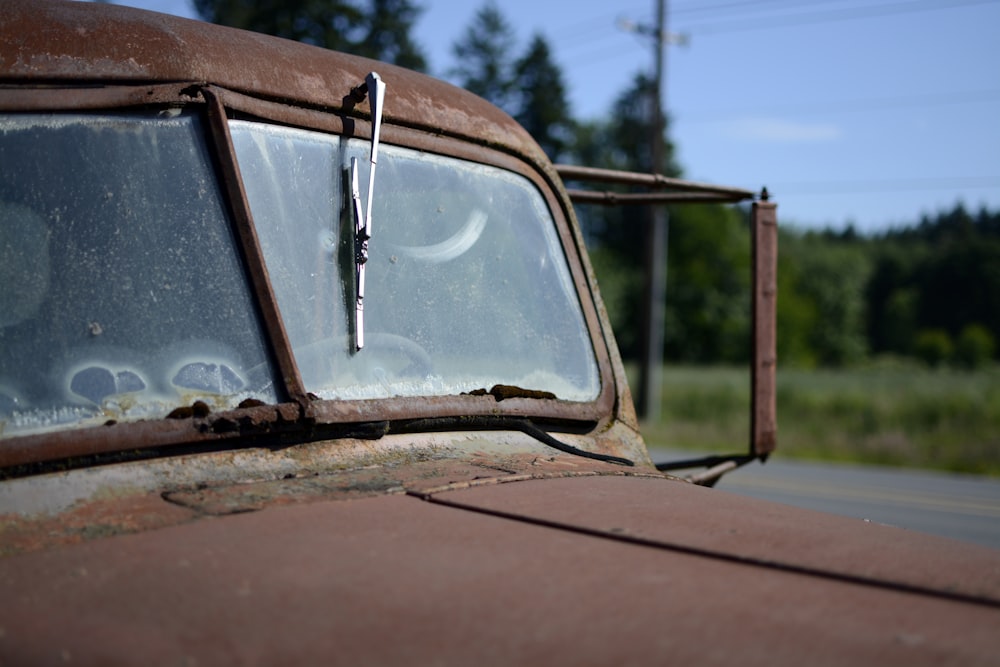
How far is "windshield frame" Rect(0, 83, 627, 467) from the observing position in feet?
6.64

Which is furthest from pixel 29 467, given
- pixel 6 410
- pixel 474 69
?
pixel 474 69

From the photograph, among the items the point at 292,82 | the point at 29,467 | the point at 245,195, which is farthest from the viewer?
the point at 292,82

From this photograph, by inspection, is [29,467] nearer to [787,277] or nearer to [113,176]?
[113,176]

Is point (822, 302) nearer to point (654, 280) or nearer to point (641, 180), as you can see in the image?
point (654, 280)

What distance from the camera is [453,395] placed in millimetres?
2541

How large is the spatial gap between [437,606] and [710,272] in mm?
68453

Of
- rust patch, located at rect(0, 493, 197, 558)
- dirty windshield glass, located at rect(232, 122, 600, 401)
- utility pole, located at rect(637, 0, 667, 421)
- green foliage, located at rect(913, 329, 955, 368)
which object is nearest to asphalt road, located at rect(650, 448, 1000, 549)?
utility pole, located at rect(637, 0, 667, 421)

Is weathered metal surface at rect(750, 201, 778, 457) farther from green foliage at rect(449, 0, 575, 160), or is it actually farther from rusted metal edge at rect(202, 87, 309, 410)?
green foliage at rect(449, 0, 575, 160)

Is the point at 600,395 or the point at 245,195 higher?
the point at 245,195

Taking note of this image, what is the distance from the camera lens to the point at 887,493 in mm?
13234

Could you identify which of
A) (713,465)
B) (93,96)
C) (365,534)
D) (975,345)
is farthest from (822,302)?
(365,534)

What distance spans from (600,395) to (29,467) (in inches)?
56.6

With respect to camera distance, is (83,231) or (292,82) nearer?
(83,231)

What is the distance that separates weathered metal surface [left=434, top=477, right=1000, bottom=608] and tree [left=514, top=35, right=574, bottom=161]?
60.1 meters
